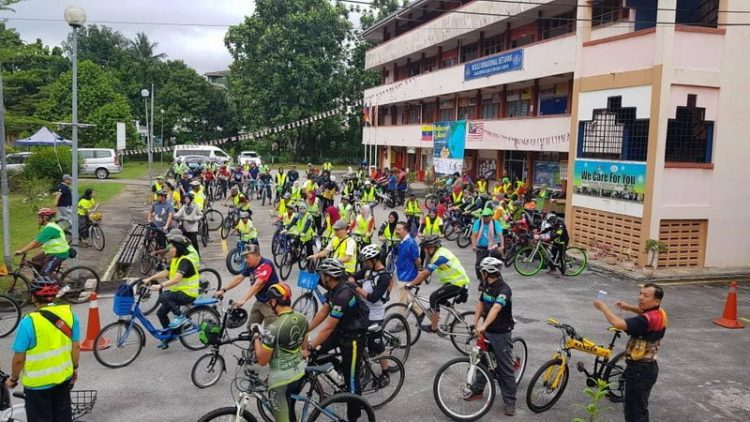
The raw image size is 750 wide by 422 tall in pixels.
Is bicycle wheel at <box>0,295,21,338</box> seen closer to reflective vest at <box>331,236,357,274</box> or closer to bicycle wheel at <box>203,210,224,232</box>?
reflective vest at <box>331,236,357,274</box>

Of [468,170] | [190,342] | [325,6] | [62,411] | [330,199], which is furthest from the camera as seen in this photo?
[325,6]

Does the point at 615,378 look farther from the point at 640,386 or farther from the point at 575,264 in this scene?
the point at 575,264

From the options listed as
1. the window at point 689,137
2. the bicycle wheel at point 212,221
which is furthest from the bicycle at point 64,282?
the window at point 689,137

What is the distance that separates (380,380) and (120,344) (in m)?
3.69

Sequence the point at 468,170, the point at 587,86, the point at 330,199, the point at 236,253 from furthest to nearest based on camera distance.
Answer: the point at 468,170 → the point at 330,199 → the point at 587,86 → the point at 236,253

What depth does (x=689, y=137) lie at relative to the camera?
51.3 feet

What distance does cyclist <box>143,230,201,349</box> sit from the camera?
8.13 meters

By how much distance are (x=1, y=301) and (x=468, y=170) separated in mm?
24853

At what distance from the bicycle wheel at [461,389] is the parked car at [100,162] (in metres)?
35.6

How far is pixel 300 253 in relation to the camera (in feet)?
44.6

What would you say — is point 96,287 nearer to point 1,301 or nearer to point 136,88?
point 1,301

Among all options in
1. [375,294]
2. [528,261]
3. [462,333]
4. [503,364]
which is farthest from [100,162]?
[503,364]

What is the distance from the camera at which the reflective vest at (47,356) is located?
4996 millimetres

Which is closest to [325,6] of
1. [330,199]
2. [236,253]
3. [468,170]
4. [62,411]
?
[468,170]
